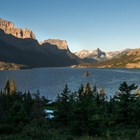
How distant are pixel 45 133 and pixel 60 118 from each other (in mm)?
21975

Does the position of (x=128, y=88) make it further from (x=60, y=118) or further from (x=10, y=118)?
(x=10, y=118)

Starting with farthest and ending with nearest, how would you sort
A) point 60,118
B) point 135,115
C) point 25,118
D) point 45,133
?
point 60,118
point 25,118
point 135,115
point 45,133

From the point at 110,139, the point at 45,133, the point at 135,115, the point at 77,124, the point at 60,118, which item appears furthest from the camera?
the point at 60,118

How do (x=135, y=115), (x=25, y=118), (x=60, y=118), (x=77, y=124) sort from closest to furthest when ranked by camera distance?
(x=77, y=124) < (x=135, y=115) < (x=25, y=118) < (x=60, y=118)

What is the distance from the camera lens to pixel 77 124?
23.6 meters

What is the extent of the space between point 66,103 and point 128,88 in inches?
367

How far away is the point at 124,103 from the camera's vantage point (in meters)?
33.4

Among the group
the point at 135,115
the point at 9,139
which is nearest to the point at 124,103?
the point at 135,115

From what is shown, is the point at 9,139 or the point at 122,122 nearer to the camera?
the point at 9,139

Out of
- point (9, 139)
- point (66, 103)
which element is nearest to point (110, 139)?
point (9, 139)

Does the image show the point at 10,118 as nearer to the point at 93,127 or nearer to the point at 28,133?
the point at 93,127

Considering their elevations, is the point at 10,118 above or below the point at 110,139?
below

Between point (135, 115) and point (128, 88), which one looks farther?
point (128, 88)

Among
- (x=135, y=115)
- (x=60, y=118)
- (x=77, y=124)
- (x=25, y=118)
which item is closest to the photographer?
(x=77, y=124)
